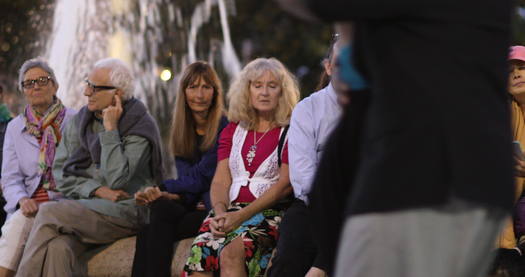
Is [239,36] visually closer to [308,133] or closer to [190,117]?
[190,117]

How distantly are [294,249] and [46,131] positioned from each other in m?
3.14

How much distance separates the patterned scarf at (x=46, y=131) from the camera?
23.6 ft

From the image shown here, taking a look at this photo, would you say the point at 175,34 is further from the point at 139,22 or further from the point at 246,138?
the point at 246,138

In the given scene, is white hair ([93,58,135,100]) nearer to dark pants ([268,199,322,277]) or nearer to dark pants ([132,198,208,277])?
dark pants ([132,198,208,277])

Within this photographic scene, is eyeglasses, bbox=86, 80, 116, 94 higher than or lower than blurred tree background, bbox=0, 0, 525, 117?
lower

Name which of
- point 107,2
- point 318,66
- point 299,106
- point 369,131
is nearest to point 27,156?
point 299,106

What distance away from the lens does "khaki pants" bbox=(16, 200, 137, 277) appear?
623cm

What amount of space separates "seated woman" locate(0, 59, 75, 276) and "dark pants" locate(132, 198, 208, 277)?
134 centimetres

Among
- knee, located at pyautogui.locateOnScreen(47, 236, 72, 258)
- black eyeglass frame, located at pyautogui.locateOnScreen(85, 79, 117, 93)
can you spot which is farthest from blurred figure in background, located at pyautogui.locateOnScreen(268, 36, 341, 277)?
black eyeglass frame, located at pyautogui.locateOnScreen(85, 79, 117, 93)

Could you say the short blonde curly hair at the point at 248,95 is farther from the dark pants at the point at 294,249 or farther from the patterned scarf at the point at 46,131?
the patterned scarf at the point at 46,131

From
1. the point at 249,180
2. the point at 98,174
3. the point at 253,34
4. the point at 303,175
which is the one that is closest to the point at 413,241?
the point at 303,175

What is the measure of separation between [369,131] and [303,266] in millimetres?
2928

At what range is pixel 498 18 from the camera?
7.60 feet

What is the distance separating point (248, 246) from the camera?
5.34 metres
